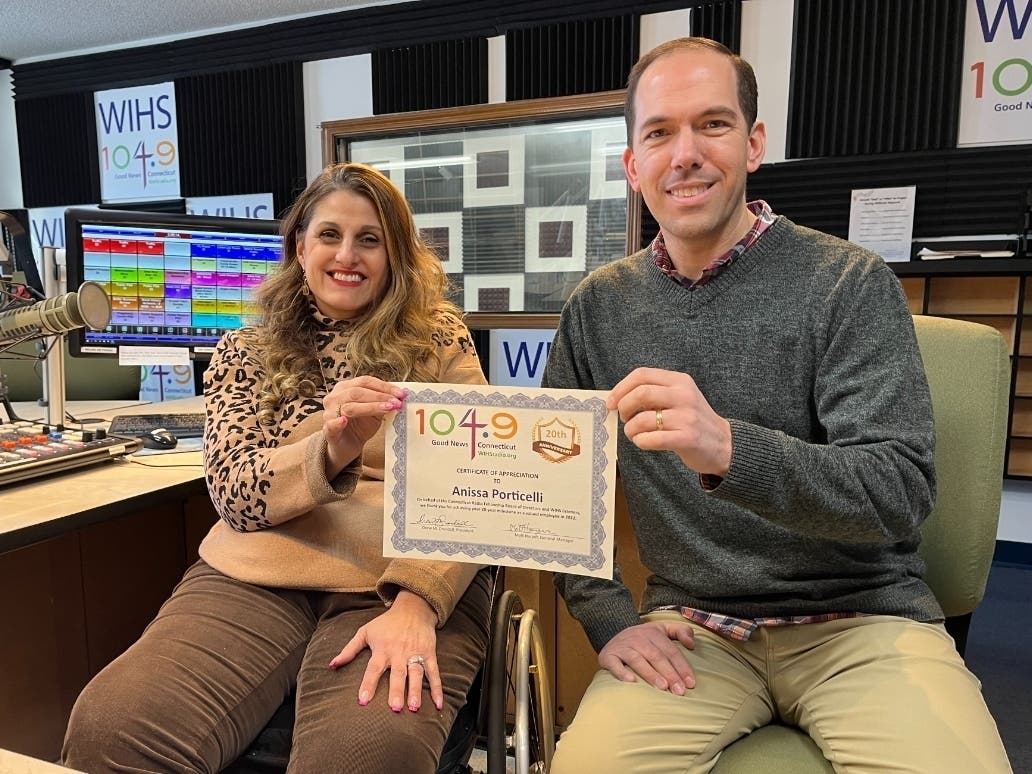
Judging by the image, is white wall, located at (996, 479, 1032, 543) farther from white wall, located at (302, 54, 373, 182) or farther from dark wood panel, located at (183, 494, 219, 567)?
white wall, located at (302, 54, 373, 182)

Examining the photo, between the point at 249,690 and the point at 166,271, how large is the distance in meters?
1.34

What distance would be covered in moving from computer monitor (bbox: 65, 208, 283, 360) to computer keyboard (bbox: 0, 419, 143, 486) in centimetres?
34

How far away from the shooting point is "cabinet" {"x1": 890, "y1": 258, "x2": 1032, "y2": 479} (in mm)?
3342

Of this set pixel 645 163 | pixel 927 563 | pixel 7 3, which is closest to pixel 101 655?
pixel 645 163

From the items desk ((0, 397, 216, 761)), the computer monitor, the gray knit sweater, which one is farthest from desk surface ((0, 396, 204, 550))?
the gray knit sweater

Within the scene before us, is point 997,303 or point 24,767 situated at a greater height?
point 997,303

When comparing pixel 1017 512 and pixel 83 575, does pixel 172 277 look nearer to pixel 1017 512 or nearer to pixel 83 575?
pixel 83 575

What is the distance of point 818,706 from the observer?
1099 millimetres

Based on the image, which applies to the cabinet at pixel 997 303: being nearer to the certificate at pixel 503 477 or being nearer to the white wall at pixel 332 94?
the certificate at pixel 503 477

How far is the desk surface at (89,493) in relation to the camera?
4.06ft

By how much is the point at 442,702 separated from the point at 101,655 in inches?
58.8

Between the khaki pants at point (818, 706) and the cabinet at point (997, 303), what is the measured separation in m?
2.74

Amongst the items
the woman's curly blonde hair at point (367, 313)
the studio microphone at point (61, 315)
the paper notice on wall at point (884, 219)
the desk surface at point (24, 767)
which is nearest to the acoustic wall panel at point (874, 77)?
the paper notice on wall at point (884, 219)
